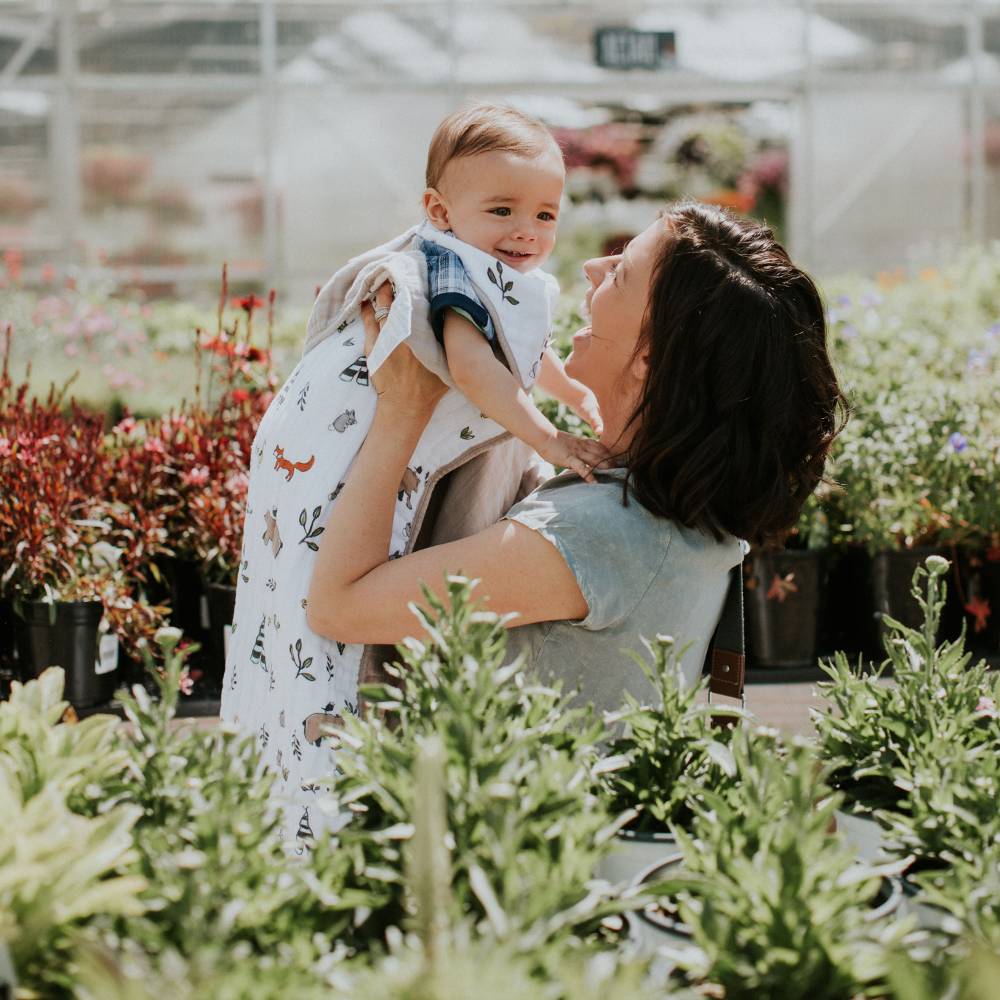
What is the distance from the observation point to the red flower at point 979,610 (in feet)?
10.7

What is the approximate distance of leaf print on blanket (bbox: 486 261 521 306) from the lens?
181 cm

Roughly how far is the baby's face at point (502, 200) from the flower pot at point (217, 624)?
50.5 inches

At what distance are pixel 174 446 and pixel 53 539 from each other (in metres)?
0.50

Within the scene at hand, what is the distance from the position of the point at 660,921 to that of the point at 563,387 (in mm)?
1304

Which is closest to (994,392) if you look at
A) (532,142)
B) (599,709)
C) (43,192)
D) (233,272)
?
(532,142)

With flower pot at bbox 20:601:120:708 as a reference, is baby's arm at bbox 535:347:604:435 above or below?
above

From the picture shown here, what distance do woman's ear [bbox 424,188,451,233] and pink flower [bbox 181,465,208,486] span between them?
1.27m

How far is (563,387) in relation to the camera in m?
2.12

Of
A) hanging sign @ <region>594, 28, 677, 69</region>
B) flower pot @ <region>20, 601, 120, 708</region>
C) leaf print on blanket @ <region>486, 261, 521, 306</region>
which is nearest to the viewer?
leaf print on blanket @ <region>486, 261, 521, 306</region>

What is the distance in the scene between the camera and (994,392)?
148 inches

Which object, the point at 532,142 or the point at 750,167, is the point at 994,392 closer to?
the point at 532,142

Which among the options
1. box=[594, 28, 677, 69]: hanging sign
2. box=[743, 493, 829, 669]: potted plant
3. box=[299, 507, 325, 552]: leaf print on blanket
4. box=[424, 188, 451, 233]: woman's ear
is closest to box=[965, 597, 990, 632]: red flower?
box=[743, 493, 829, 669]: potted plant

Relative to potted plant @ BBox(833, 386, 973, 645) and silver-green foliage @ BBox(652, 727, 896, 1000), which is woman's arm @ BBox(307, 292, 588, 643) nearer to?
silver-green foliage @ BBox(652, 727, 896, 1000)

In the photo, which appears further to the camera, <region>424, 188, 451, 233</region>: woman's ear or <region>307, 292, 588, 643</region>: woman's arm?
<region>424, 188, 451, 233</region>: woman's ear
